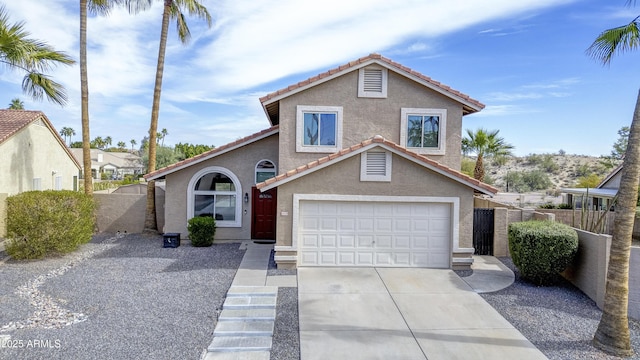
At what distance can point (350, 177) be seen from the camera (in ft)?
41.3

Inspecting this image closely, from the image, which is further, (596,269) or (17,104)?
(17,104)

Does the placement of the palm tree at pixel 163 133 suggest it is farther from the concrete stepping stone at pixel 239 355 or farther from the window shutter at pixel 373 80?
the concrete stepping stone at pixel 239 355

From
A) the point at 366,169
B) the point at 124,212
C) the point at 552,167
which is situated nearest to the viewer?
the point at 366,169

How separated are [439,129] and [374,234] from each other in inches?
204

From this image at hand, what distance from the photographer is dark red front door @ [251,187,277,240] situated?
54.3 feet

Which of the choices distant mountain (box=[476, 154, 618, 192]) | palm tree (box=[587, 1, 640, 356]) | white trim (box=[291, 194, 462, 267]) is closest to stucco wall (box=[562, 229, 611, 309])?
palm tree (box=[587, 1, 640, 356])

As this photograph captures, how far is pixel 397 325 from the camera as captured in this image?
8.45 meters

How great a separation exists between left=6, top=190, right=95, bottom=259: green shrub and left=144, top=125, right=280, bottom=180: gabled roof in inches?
124

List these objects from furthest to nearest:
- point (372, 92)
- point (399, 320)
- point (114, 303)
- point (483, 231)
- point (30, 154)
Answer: point (30, 154)
point (483, 231)
point (372, 92)
point (114, 303)
point (399, 320)

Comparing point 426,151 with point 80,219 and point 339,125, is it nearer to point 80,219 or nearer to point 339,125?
point 339,125

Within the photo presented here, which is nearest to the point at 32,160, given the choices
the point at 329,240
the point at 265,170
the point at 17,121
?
the point at 17,121

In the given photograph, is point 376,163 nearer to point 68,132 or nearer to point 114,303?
point 114,303

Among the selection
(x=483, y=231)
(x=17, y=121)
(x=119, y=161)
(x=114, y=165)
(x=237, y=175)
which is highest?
(x=17, y=121)

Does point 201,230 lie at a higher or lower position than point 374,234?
lower
